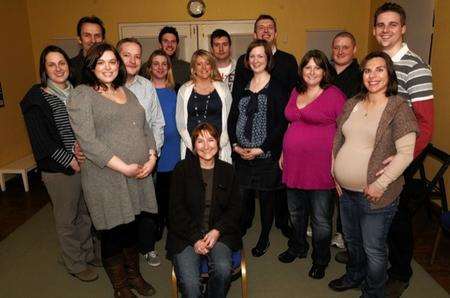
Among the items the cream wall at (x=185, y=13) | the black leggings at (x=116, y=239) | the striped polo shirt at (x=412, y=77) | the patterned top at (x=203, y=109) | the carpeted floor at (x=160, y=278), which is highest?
the cream wall at (x=185, y=13)

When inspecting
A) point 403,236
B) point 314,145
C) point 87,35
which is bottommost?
point 403,236

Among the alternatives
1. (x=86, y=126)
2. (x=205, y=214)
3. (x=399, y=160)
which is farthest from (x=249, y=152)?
(x=86, y=126)

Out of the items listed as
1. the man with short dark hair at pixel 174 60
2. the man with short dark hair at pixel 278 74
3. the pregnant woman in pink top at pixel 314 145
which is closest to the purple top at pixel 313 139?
the pregnant woman in pink top at pixel 314 145

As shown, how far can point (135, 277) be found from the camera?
110 inches

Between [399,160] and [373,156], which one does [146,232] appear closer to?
[373,156]

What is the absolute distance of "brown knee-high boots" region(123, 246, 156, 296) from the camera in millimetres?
2732

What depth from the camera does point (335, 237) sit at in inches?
137

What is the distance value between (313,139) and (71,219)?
1.88m

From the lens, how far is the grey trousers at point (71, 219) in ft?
9.05

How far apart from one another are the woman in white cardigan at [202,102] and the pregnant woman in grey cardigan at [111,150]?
0.61 meters

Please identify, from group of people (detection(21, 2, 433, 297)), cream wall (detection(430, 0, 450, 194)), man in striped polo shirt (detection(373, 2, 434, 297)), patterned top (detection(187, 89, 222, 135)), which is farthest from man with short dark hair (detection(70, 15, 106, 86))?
cream wall (detection(430, 0, 450, 194))

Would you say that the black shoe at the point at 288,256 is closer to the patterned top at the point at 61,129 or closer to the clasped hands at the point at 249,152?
the clasped hands at the point at 249,152

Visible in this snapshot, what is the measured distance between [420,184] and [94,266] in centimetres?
300

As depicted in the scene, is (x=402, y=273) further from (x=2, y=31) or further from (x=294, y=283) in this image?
(x=2, y=31)
